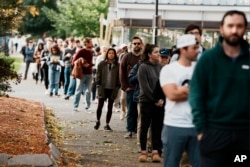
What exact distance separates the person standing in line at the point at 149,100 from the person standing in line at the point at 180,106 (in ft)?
14.3

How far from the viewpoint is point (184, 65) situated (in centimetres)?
778

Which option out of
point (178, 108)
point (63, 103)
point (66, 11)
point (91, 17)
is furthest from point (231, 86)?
point (66, 11)

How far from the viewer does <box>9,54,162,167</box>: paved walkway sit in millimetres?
12477

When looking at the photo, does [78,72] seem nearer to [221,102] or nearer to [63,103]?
[63,103]

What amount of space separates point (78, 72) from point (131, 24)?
412 inches

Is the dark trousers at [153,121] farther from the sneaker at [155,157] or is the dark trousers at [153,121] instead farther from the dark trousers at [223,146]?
the dark trousers at [223,146]

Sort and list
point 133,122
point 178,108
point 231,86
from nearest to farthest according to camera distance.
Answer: point 231,86 → point 178,108 → point 133,122

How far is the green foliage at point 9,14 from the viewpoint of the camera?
43.7 ft

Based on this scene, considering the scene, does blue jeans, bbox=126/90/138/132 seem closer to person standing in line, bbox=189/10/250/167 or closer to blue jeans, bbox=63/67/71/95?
person standing in line, bbox=189/10/250/167

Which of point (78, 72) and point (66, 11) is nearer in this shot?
point (78, 72)

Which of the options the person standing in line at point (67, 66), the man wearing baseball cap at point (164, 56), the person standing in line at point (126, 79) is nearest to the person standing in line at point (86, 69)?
the person standing in line at point (126, 79)

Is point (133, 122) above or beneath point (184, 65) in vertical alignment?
beneath

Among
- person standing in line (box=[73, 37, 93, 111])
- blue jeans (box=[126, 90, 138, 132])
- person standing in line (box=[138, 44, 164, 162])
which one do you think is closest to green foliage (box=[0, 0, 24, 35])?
person standing in line (box=[138, 44, 164, 162])

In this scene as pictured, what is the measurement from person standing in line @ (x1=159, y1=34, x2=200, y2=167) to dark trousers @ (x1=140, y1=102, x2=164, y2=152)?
14.5 ft
